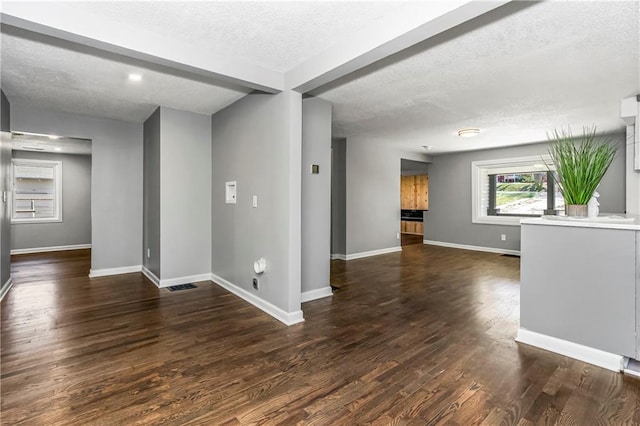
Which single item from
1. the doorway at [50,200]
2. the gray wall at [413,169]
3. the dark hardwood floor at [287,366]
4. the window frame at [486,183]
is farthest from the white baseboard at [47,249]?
the window frame at [486,183]

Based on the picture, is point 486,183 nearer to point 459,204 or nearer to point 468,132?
point 459,204

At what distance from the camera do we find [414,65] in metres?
2.91

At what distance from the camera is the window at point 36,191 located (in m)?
6.98

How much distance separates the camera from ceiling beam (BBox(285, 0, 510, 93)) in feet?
5.90

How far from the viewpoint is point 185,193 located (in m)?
4.50

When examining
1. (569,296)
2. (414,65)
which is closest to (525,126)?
(414,65)

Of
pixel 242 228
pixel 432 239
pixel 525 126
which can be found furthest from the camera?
pixel 432 239

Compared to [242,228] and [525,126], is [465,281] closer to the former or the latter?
[525,126]

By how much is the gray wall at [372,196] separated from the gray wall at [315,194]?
2428 mm

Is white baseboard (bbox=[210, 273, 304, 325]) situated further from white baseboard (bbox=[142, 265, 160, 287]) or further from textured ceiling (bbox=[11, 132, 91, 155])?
textured ceiling (bbox=[11, 132, 91, 155])

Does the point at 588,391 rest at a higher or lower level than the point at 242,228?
lower

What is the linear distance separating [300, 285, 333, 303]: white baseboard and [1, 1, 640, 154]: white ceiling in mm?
2294

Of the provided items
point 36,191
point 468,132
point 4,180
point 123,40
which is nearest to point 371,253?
point 468,132

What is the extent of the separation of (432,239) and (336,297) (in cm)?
541
